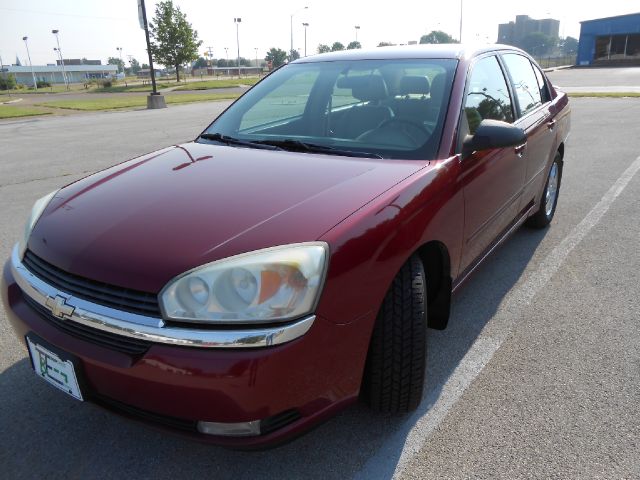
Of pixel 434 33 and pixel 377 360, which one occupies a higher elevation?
pixel 434 33

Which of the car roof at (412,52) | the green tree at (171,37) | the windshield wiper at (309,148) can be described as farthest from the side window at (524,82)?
the green tree at (171,37)

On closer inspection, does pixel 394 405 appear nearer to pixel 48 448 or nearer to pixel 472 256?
pixel 472 256

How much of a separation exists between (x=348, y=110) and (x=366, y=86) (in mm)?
270

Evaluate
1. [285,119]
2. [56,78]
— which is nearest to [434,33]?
[285,119]

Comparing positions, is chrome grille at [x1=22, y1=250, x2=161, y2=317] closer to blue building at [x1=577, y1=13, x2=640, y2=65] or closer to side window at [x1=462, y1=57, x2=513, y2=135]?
side window at [x1=462, y1=57, x2=513, y2=135]

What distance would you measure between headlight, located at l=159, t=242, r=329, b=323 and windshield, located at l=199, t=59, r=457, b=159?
1.04 m

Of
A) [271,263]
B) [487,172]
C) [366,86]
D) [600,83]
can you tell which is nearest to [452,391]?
[487,172]

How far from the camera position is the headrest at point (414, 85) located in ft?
9.33

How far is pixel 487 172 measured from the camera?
273 centimetres

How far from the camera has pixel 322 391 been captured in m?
1.73

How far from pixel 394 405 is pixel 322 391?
510 mm

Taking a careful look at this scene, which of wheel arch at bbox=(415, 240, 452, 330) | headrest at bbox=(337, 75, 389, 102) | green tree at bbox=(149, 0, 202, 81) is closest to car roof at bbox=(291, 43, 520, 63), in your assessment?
headrest at bbox=(337, 75, 389, 102)

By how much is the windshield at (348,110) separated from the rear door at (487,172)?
205mm

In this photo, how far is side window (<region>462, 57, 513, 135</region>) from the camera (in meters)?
2.77
